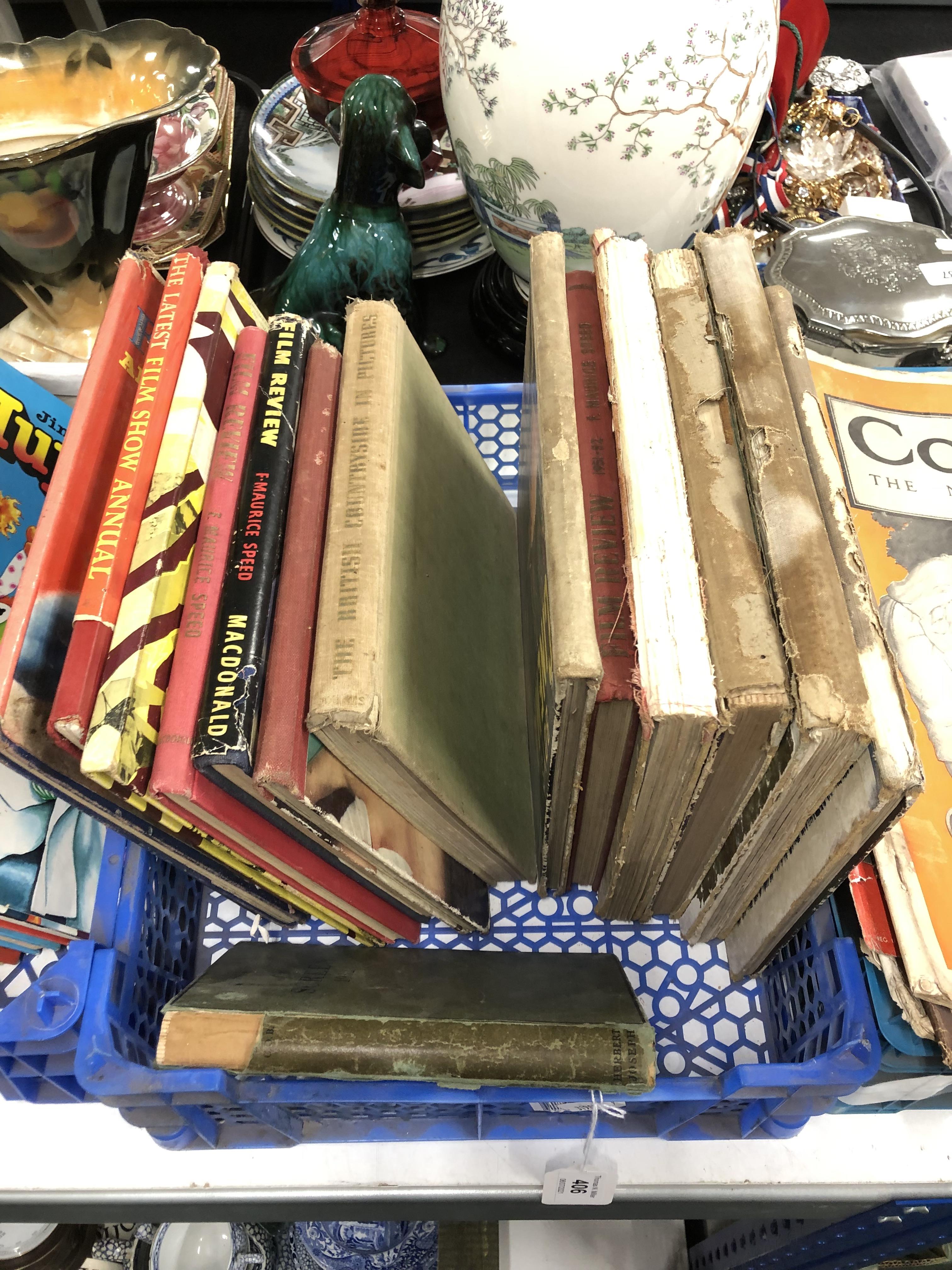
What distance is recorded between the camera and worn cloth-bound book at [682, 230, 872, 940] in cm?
32

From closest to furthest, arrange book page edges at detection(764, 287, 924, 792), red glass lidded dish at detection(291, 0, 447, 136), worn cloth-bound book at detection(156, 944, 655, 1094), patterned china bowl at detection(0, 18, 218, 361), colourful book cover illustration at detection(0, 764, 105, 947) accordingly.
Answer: book page edges at detection(764, 287, 924, 792), worn cloth-bound book at detection(156, 944, 655, 1094), colourful book cover illustration at detection(0, 764, 105, 947), patterned china bowl at detection(0, 18, 218, 361), red glass lidded dish at detection(291, 0, 447, 136)

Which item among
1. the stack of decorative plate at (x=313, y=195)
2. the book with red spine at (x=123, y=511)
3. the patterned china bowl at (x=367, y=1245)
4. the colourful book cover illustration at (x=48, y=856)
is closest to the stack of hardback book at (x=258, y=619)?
the book with red spine at (x=123, y=511)

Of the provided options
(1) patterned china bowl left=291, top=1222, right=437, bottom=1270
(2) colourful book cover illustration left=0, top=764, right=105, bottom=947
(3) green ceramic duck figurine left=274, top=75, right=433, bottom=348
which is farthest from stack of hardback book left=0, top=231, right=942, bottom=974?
(1) patterned china bowl left=291, top=1222, right=437, bottom=1270

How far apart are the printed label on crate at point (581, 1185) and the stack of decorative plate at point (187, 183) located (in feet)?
3.01

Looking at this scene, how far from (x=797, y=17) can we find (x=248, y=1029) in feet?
3.67

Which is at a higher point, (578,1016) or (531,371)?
(531,371)

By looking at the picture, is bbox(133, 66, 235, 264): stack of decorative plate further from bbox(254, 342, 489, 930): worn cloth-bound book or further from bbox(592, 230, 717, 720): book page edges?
bbox(592, 230, 717, 720): book page edges

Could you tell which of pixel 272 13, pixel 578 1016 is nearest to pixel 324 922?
pixel 578 1016

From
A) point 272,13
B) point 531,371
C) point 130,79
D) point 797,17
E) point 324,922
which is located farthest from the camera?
point 272,13

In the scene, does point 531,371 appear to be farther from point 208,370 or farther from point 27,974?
point 27,974

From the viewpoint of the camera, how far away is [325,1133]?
1.88 feet

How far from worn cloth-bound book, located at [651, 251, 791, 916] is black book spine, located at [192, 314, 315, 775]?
221mm

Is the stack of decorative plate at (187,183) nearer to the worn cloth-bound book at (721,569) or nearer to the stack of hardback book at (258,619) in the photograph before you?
the stack of hardback book at (258,619)

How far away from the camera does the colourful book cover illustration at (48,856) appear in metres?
0.54
